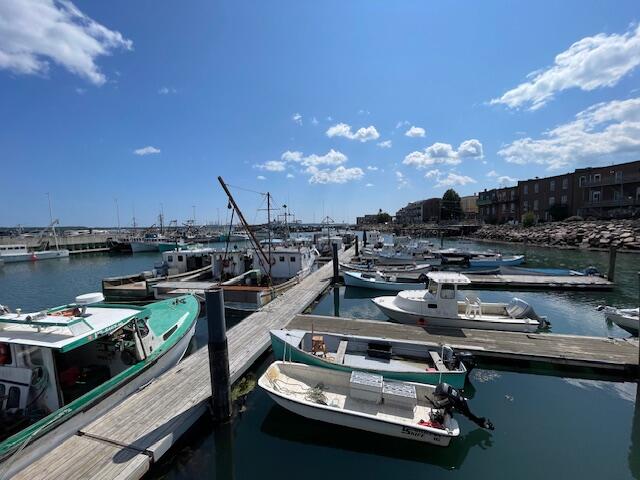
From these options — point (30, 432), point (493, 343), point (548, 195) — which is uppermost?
point (548, 195)

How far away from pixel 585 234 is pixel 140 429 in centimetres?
6023

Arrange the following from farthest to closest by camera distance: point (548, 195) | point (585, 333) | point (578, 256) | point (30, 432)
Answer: point (548, 195)
point (578, 256)
point (585, 333)
point (30, 432)

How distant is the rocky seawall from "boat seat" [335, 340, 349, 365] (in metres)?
42.6

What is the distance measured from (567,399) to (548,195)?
7291 cm

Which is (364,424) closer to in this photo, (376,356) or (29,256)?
(376,356)

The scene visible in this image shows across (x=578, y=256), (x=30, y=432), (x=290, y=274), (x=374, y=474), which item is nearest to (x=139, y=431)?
(x=30, y=432)

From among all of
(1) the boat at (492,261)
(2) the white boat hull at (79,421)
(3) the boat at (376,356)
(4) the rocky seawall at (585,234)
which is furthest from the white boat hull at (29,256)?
(4) the rocky seawall at (585,234)

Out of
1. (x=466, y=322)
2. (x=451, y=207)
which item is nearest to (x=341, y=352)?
(x=466, y=322)

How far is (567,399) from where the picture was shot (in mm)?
9414

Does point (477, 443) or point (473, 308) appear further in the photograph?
point (473, 308)

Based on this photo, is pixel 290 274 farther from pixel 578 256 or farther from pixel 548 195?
pixel 548 195

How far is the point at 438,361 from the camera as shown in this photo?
911 centimetres

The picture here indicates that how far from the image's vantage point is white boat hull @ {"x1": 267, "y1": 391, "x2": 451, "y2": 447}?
21.9 ft

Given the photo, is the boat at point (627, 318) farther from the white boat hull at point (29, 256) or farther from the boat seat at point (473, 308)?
the white boat hull at point (29, 256)
